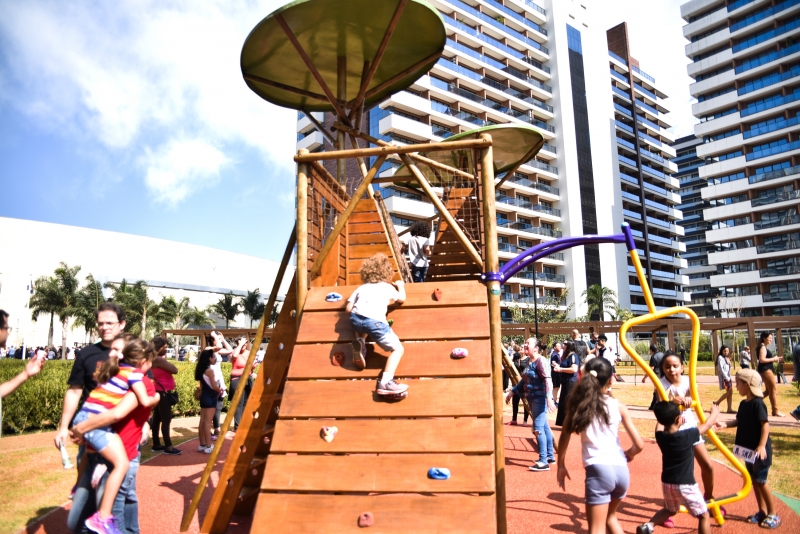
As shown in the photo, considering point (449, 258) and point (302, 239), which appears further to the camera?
point (449, 258)

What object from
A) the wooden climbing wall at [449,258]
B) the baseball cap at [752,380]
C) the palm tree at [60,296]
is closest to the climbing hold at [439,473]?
the baseball cap at [752,380]

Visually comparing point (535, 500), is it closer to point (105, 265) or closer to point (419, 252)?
point (419, 252)

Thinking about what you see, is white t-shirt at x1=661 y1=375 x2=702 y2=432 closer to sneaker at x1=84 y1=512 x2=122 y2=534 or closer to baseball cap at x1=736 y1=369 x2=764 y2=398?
baseball cap at x1=736 y1=369 x2=764 y2=398

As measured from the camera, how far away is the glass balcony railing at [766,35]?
63.2 meters

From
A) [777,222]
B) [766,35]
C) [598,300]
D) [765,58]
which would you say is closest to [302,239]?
[598,300]

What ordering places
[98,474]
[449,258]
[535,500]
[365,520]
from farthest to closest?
[449,258]
[535,500]
[98,474]
[365,520]

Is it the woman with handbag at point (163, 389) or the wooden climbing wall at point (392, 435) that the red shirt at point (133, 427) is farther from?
the woman with handbag at point (163, 389)

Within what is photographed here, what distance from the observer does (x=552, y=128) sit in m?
72.6

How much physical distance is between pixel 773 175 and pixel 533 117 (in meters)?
29.7

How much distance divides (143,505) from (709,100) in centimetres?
8220

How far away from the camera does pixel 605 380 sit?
4.69m

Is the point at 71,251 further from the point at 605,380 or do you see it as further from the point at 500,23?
the point at 605,380

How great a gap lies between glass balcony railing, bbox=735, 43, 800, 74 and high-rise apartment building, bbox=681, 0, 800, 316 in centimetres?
11

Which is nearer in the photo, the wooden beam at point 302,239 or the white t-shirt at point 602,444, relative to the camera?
the white t-shirt at point 602,444
